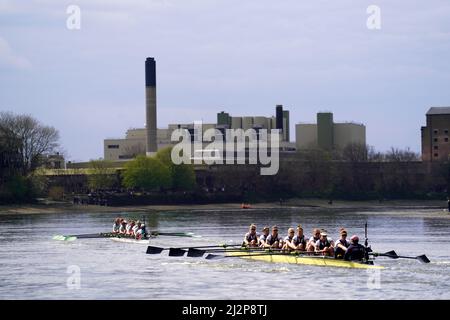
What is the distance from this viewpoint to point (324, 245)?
40.8 m

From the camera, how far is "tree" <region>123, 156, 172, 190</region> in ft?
407

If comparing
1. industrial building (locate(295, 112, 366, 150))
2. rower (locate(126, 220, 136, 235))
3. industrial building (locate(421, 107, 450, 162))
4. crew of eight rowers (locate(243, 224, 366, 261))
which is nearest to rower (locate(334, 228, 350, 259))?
crew of eight rowers (locate(243, 224, 366, 261))

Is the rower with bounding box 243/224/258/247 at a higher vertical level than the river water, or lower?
higher

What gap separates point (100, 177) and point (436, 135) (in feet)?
166

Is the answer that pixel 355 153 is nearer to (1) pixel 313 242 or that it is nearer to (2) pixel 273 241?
(2) pixel 273 241

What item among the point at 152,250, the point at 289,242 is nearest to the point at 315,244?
the point at 289,242

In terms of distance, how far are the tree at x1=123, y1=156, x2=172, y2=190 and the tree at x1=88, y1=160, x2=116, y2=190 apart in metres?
2.57

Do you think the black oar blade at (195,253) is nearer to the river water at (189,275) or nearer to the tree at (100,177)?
the river water at (189,275)

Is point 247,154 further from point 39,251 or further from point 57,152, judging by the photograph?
point 39,251

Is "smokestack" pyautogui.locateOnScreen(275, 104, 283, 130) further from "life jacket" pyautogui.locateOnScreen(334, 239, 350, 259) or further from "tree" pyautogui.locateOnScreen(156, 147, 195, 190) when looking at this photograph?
"life jacket" pyautogui.locateOnScreen(334, 239, 350, 259)

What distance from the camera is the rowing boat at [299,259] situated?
3816 cm

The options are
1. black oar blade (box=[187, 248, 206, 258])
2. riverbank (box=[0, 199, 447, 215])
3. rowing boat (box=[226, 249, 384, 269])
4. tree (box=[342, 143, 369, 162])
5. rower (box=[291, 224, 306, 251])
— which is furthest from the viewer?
tree (box=[342, 143, 369, 162])

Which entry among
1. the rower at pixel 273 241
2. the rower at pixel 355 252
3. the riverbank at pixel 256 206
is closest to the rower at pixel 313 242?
the rower at pixel 355 252

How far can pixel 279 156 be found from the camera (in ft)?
479
